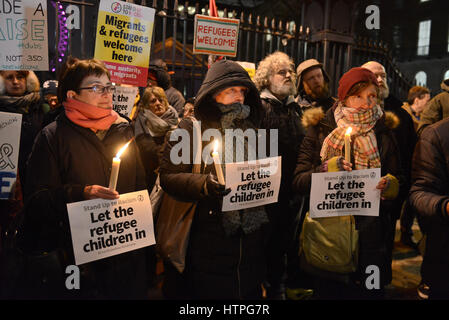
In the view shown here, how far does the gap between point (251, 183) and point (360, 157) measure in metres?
0.95

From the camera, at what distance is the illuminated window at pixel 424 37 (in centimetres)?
3198

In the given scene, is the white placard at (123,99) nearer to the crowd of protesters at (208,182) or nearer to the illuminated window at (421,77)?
the crowd of protesters at (208,182)

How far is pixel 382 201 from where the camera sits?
9.59ft

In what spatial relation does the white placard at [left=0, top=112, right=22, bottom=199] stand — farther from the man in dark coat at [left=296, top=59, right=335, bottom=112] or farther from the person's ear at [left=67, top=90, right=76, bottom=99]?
the man in dark coat at [left=296, top=59, right=335, bottom=112]

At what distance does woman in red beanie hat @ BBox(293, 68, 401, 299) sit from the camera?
290cm

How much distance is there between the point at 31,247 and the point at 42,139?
628 mm

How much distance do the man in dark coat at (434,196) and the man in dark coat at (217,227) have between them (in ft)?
3.40

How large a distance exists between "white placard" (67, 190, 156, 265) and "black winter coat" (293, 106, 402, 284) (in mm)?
1290

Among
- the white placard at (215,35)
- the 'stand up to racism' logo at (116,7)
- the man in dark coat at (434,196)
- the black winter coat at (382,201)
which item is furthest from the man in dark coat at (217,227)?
the white placard at (215,35)

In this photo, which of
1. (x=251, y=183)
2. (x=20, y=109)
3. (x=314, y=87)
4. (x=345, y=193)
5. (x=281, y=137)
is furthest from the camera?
(x=314, y=87)

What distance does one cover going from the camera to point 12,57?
3.04m

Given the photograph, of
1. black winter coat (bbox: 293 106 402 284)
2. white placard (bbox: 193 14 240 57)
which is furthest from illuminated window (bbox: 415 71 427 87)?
black winter coat (bbox: 293 106 402 284)

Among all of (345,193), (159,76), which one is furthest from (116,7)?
(345,193)

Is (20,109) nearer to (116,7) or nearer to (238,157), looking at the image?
(116,7)
